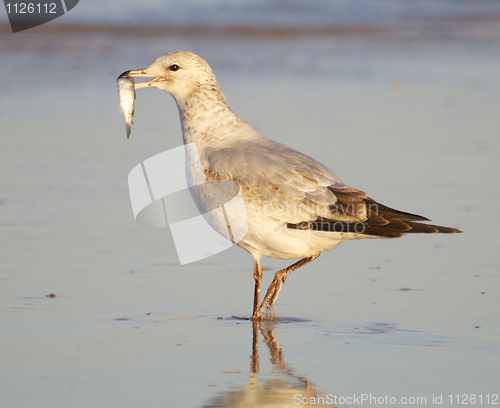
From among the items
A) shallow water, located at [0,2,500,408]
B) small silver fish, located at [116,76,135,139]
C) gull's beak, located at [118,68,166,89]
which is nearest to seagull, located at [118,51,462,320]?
shallow water, located at [0,2,500,408]

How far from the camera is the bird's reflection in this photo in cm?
354

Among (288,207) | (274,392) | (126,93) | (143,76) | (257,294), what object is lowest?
(274,392)

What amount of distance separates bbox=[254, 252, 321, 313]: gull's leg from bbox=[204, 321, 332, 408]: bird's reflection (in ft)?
2.81

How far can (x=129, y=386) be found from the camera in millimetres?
3707

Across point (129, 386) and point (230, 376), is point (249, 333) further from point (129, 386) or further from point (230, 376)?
point (129, 386)

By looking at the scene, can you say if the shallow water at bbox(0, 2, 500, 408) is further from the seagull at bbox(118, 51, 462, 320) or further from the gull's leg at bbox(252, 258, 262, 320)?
the seagull at bbox(118, 51, 462, 320)

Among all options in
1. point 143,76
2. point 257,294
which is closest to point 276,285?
point 257,294

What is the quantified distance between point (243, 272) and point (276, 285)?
52cm

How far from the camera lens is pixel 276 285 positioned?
5.08 m

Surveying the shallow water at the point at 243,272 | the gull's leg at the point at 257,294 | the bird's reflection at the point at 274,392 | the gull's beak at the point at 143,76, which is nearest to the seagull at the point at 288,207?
the gull's leg at the point at 257,294

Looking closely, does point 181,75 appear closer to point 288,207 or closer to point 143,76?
point 143,76

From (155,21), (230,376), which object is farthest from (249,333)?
(155,21)

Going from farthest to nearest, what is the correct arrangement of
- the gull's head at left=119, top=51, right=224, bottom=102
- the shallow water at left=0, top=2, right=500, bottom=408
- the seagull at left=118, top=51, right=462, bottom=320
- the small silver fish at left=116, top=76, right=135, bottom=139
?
the small silver fish at left=116, top=76, right=135, bottom=139 → the gull's head at left=119, top=51, right=224, bottom=102 → the seagull at left=118, top=51, right=462, bottom=320 → the shallow water at left=0, top=2, right=500, bottom=408

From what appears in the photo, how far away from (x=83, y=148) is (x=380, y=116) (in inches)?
146
